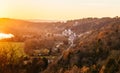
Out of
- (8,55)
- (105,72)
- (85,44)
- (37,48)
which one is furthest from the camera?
(37,48)

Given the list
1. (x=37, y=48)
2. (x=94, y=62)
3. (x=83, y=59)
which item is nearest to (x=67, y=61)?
(x=83, y=59)

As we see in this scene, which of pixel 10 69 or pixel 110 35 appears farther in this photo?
pixel 110 35

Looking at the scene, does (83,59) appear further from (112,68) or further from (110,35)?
(112,68)

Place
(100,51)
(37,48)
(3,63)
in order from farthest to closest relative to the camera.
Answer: (37,48) < (100,51) < (3,63)

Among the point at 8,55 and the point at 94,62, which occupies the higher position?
the point at 8,55

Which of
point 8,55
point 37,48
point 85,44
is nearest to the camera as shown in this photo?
point 8,55

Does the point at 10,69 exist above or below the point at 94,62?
above

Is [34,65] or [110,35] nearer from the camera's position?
[34,65]

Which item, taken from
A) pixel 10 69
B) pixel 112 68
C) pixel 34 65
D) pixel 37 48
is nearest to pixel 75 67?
pixel 34 65

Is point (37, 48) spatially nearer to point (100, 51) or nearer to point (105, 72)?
point (100, 51)
